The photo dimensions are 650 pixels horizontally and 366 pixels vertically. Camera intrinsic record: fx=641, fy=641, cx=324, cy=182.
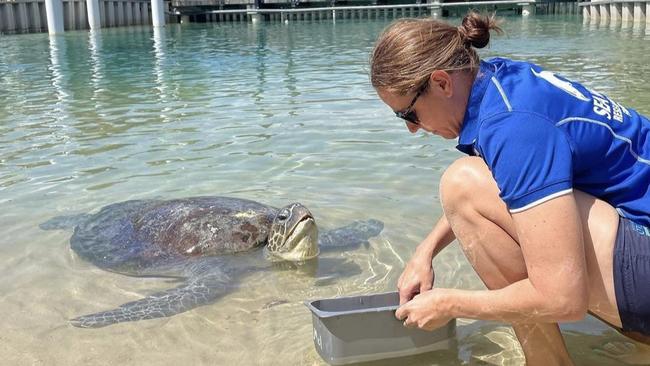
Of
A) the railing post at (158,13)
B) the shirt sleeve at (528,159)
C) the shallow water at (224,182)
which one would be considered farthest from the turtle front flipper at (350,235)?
the railing post at (158,13)

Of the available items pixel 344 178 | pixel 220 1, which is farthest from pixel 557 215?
pixel 220 1

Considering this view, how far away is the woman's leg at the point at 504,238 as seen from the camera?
2.22 m

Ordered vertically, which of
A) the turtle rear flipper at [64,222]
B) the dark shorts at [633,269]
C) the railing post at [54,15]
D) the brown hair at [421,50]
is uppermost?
A: the railing post at [54,15]

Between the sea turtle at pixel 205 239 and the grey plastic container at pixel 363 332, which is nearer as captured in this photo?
the grey plastic container at pixel 363 332

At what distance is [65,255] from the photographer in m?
4.78

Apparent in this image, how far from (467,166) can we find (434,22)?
536mm

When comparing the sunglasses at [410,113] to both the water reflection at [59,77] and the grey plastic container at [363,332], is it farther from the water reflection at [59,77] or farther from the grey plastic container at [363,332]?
the water reflection at [59,77]

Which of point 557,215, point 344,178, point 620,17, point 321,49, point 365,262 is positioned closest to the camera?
point 557,215

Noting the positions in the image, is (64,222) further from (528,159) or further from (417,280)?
(528,159)

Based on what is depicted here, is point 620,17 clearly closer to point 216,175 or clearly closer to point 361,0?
point 361,0

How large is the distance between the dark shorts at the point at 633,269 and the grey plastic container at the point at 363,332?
87cm

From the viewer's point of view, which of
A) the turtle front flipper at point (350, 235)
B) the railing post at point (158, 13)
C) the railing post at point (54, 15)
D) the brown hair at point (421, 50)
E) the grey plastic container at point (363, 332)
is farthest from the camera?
the railing post at point (158, 13)

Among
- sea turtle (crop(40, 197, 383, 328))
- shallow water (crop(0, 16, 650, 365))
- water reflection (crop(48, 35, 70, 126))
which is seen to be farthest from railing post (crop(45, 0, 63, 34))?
sea turtle (crop(40, 197, 383, 328))

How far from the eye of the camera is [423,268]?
2.78 m
